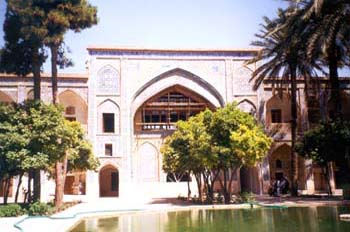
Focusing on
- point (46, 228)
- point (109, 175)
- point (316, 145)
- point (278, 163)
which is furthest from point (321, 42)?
point (109, 175)

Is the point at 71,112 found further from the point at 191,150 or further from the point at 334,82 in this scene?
the point at 334,82

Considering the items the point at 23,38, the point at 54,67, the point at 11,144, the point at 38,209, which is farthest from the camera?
the point at 54,67

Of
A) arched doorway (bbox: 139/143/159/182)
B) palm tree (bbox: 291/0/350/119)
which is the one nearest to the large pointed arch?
arched doorway (bbox: 139/143/159/182)

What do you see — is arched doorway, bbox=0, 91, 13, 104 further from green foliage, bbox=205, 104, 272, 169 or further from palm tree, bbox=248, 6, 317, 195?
palm tree, bbox=248, 6, 317, 195

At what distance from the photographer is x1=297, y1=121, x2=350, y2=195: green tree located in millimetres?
22438

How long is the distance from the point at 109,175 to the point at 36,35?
15711 millimetres

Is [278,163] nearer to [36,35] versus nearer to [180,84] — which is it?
[180,84]

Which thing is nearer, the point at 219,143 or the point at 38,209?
the point at 38,209

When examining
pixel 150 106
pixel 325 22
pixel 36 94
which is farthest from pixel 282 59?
pixel 36 94

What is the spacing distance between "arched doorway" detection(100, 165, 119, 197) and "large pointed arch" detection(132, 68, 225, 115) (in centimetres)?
479

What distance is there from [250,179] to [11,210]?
1818 cm

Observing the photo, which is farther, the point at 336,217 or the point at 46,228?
the point at 336,217

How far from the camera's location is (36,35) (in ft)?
61.8

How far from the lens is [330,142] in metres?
22.9
